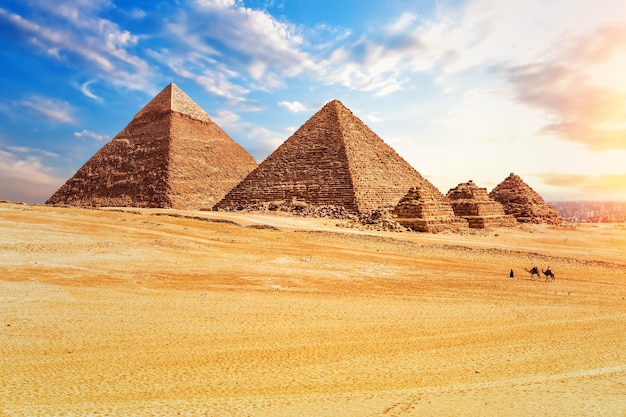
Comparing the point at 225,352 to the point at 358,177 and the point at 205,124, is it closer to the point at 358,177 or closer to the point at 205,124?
the point at 358,177

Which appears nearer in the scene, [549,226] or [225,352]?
[225,352]

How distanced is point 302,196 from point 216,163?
3150 centimetres

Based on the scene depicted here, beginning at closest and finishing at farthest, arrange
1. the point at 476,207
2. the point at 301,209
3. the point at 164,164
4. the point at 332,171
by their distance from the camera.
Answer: the point at 476,207 < the point at 301,209 < the point at 332,171 < the point at 164,164

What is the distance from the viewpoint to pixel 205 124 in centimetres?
7156

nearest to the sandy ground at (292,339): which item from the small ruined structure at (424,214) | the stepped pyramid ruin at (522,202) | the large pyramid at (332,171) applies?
the small ruined structure at (424,214)

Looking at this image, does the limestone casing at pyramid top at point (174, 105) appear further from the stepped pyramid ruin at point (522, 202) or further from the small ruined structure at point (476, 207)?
the stepped pyramid ruin at point (522, 202)

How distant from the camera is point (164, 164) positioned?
59.0m

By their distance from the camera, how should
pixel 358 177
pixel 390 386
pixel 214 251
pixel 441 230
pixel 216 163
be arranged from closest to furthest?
pixel 390 386
pixel 214 251
pixel 441 230
pixel 358 177
pixel 216 163

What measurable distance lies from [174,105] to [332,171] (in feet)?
128

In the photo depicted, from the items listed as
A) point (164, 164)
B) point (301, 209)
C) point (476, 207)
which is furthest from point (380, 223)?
point (164, 164)

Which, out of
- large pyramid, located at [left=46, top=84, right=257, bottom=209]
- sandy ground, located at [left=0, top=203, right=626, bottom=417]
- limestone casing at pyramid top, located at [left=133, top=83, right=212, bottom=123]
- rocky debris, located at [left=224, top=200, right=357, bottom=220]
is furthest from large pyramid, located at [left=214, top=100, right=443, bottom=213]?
limestone casing at pyramid top, located at [left=133, top=83, right=212, bottom=123]

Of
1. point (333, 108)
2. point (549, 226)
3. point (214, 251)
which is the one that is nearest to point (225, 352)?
point (214, 251)

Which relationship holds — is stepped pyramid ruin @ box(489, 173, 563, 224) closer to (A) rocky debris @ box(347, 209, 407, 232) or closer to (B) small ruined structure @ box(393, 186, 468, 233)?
(B) small ruined structure @ box(393, 186, 468, 233)

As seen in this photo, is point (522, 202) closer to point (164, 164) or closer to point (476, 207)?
point (476, 207)
